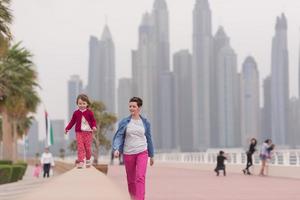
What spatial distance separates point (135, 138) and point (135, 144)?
0.08 metres

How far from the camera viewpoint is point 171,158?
60469mm

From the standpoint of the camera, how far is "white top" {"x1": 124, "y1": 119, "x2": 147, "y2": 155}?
908cm

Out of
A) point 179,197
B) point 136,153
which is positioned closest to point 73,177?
point 136,153

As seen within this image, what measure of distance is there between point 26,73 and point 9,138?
11783 millimetres

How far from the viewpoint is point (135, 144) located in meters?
9.14

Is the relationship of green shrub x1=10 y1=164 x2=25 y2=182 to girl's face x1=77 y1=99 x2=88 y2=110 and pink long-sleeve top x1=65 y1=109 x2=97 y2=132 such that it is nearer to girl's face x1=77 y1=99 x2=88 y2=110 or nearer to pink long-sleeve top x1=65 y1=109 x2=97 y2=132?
pink long-sleeve top x1=65 y1=109 x2=97 y2=132

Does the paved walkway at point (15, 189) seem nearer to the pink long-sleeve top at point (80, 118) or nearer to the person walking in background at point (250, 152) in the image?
the pink long-sleeve top at point (80, 118)

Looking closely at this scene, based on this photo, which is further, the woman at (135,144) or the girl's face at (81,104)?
the girl's face at (81,104)

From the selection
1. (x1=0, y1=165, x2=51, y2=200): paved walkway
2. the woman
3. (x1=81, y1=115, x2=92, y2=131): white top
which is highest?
(x1=81, y1=115, x2=92, y2=131): white top

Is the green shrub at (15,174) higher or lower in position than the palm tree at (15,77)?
lower

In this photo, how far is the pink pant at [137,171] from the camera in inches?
360

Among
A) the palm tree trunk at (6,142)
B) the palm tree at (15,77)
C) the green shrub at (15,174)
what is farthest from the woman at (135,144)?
the palm tree trunk at (6,142)

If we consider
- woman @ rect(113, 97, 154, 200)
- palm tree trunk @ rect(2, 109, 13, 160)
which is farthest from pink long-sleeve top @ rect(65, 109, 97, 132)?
palm tree trunk @ rect(2, 109, 13, 160)

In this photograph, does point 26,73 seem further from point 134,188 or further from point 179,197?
point 134,188
